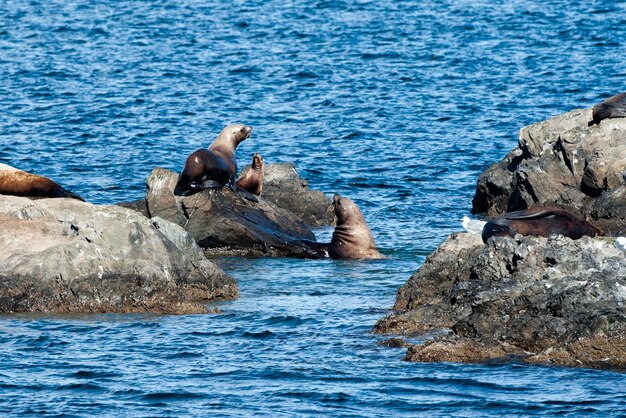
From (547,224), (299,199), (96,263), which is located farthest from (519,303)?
(299,199)

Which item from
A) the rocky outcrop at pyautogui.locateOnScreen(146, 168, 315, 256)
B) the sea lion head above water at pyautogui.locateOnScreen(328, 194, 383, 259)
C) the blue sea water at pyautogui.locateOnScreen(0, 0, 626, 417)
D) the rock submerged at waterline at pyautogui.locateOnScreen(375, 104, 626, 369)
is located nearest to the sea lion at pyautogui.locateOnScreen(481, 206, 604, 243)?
the rock submerged at waterline at pyautogui.locateOnScreen(375, 104, 626, 369)

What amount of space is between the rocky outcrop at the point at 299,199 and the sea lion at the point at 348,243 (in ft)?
7.80

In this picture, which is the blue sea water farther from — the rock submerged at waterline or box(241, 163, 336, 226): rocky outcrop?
box(241, 163, 336, 226): rocky outcrop

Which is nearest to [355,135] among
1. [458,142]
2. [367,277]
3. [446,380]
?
[458,142]

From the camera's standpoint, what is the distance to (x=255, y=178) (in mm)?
18406

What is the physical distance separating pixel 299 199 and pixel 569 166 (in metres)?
3.82

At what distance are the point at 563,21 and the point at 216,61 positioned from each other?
1078 centimetres

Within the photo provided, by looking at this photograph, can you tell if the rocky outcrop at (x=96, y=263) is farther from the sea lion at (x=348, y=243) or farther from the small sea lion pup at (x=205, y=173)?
the small sea lion pup at (x=205, y=173)

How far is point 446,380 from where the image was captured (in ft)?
32.6

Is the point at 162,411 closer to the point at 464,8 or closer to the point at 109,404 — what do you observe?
the point at 109,404

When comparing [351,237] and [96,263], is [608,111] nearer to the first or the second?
[351,237]

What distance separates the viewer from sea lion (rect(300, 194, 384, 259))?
16.3 metres

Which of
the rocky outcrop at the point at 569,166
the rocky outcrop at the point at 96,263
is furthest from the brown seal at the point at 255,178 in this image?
the rocky outcrop at the point at 96,263

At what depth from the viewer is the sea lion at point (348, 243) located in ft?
53.4
